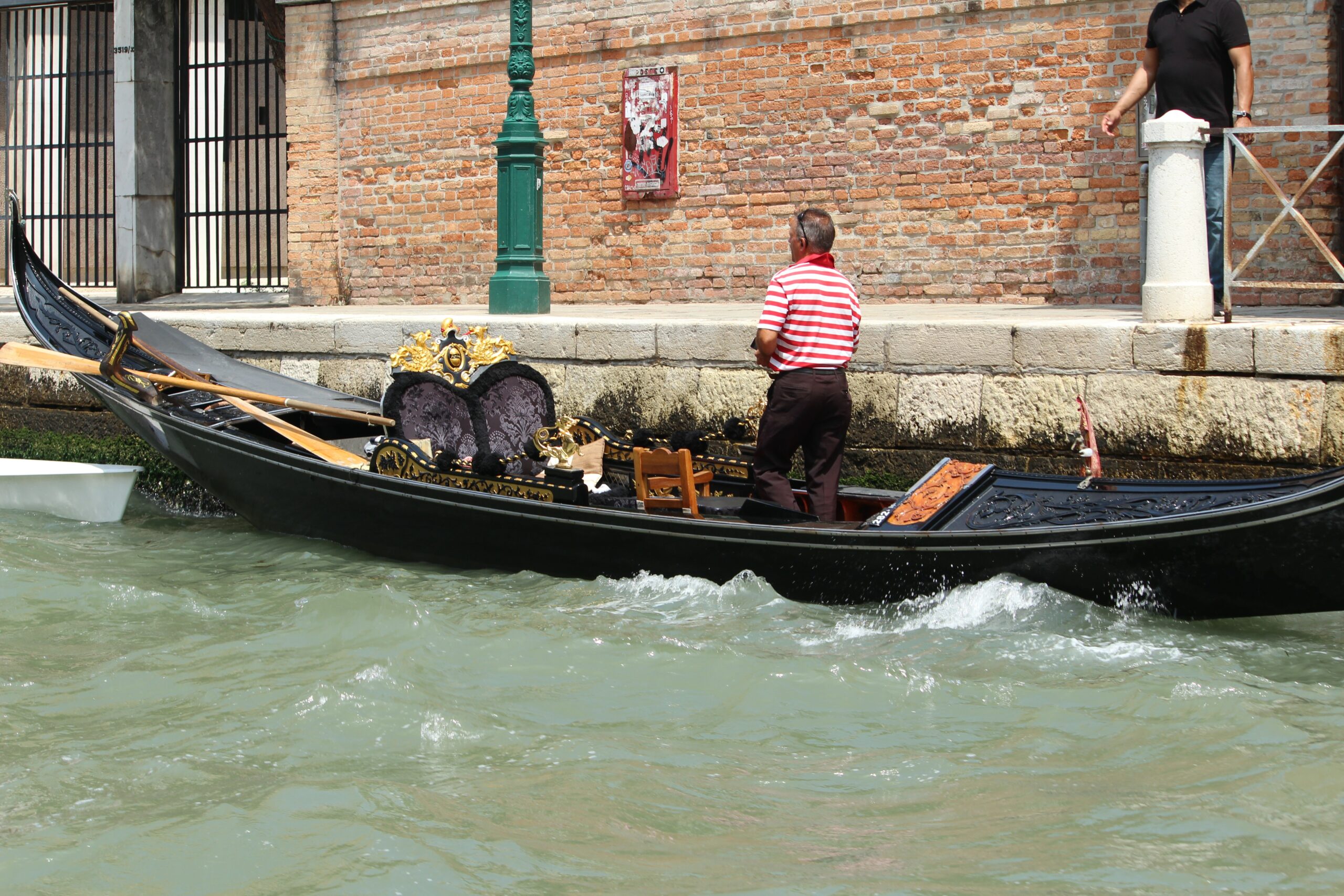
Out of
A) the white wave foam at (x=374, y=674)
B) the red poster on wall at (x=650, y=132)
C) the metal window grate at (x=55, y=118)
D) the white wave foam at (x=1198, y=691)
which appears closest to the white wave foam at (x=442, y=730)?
the white wave foam at (x=374, y=674)

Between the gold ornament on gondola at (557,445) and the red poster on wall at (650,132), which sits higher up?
the red poster on wall at (650,132)

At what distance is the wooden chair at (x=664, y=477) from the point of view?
17.0ft

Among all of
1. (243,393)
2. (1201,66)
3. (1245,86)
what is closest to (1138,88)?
(1201,66)

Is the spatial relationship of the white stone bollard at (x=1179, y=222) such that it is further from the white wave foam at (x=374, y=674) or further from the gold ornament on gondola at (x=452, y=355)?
the white wave foam at (x=374, y=674)

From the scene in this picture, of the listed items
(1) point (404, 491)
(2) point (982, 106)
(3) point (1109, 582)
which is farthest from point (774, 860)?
(2) point (982, 106)

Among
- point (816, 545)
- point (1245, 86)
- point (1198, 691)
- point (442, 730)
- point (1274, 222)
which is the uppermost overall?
point (1245, 86)

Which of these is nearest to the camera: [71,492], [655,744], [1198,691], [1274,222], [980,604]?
[655,744]

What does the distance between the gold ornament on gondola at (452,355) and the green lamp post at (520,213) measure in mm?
2332

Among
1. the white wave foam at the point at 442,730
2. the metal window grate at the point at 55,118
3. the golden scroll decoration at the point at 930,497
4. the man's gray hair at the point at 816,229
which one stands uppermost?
the metal window grate at the point at 55,118

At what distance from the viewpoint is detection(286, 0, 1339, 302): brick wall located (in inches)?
340

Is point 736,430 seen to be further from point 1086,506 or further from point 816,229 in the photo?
point 1086,506

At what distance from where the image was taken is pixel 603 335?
713 centimetres

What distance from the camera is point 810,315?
503cm

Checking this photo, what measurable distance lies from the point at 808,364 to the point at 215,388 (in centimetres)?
304
